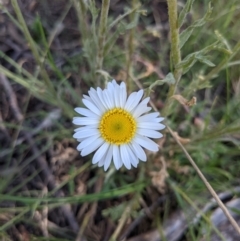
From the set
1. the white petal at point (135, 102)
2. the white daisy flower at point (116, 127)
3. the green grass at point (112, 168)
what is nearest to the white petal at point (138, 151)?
the white daisy flower at point (116, 127)

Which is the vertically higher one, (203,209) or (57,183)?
(57,183)

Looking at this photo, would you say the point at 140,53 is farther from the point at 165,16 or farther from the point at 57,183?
the point at 57,183

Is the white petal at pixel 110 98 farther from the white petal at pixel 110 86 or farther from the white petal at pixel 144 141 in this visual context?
the white petal at pixel 144 141

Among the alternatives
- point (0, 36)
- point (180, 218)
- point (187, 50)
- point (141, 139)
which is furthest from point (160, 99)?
point (0, 36)

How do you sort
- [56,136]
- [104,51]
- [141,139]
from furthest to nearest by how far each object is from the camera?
1. [56,136]
2. [104,51]
3. [141,139]

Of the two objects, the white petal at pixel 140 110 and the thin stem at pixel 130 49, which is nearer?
the white petal at pixel 140 110

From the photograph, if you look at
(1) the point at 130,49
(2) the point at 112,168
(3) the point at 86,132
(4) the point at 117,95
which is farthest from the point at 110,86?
(2) the point at 112,168

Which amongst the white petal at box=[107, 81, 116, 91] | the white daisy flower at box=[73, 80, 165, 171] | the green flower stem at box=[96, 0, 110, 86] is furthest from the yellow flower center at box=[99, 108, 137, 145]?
the green flower stem at box=[96, 0, 110, 86]
